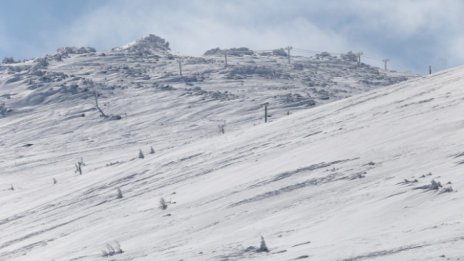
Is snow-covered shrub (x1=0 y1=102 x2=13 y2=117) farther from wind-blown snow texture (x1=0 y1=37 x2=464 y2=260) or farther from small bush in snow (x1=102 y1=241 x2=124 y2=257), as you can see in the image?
small bush in snow (x1=102 y1=241 x2=124 y2=257)

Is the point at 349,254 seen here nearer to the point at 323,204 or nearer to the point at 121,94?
the point at 323,204

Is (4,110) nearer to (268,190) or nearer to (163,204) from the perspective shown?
(163,204)

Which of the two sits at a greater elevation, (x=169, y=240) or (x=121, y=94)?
(x=121, y=94)

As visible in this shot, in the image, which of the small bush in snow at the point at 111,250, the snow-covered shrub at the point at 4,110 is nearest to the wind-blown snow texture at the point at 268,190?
the small bush in snow at the point at 111,250

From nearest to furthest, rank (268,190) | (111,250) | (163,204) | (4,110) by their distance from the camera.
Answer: (111,250)
(268,190)
(163,204)
(4,110)

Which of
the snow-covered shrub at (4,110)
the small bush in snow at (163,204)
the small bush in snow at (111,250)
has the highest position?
the snow-covered shrub at (4,110)

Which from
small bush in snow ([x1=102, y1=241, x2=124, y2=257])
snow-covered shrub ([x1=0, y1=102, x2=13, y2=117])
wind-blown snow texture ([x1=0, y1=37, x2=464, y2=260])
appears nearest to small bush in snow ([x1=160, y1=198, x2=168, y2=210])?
wind-blown snow texture ([x1=0, y1=37, x2=464, y2=260])

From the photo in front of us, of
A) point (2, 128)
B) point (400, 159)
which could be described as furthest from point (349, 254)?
point (2, 128)

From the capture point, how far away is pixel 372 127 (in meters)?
18.4

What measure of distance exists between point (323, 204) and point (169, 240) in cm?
235

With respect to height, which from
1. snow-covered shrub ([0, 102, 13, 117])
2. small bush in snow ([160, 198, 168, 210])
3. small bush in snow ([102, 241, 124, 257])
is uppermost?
snow-covered shrub ([0, 102, 13, 117])

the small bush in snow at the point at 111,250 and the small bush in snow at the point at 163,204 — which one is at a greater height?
the small bush in snow at the point at 163,204

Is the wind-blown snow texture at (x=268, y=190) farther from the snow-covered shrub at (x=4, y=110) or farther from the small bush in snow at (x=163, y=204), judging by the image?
the snow-covered shrub at (x=4, y=110)

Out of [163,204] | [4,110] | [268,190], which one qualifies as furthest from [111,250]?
[4,110]
